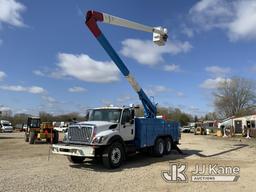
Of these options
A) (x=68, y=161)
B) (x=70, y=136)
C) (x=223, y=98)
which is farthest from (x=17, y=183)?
(x=223, y=98)

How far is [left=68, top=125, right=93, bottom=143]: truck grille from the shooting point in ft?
46.9

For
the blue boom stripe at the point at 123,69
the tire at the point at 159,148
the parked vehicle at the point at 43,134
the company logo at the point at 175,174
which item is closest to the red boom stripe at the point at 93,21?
the blue boom stripe at the point at 123,69

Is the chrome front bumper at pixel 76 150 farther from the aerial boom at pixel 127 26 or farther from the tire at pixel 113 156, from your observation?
the aerial boom at pixel 127 26

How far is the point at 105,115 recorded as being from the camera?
16.0 metres

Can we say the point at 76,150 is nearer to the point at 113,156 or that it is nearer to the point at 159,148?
the point at 113,156

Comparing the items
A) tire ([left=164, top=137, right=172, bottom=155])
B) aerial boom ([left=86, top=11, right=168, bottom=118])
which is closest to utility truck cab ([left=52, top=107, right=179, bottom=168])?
tire ([left=164, top=137, right=172, bottom=155])

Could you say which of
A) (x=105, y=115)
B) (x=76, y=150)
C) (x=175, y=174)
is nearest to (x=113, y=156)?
(x=76, y=150)

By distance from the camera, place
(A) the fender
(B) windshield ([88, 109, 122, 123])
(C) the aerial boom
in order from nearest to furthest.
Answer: (A) the fender → (B) windshield ([88, 109, 122, 123]) → (C) the aerial boom

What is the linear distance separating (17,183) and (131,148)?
6.28 metres

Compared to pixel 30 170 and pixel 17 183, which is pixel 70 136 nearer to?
pixel 30 170

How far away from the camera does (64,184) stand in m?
10.8

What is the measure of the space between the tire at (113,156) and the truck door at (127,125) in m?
0.80

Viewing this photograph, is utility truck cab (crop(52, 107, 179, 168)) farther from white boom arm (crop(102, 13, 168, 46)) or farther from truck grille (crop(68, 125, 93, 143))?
white boom arm (crop(102, 13, 168, 46))

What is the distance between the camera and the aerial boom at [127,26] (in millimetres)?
16594
